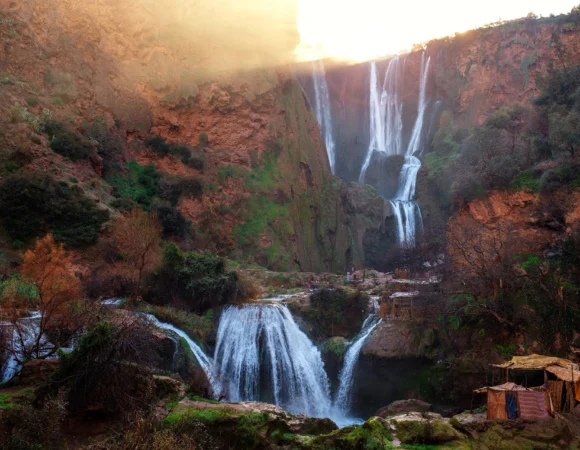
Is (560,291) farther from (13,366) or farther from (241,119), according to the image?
(241,119)

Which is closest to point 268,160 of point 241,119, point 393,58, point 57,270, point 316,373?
point 241,119

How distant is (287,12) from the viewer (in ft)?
137

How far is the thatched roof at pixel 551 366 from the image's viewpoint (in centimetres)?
1315

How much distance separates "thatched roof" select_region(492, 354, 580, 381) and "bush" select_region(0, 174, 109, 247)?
57.7ft

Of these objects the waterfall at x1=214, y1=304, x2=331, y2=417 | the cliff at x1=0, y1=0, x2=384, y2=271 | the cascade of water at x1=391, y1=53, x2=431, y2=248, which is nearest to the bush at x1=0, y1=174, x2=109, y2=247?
the cliff at x1=0, y1=0, x2=384, y2=271

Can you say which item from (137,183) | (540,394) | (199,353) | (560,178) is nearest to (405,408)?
(540,394)

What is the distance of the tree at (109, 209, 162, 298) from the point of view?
20.0m

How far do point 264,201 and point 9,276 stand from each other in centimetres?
1877

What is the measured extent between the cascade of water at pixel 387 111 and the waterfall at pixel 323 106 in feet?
16.0

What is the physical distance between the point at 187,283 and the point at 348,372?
717 cm

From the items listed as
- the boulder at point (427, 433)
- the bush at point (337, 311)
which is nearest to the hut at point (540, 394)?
the boulder at point (427, 433)

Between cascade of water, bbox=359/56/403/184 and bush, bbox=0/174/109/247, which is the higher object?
cascade of water, bbox=359/56/403/184

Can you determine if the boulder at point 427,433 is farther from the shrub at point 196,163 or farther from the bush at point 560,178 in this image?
the shrub at point 196,163

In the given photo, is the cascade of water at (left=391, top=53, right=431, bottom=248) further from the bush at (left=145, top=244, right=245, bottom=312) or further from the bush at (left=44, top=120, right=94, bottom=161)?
the bush at (left=44, top=120, right=94, bottom=161)
